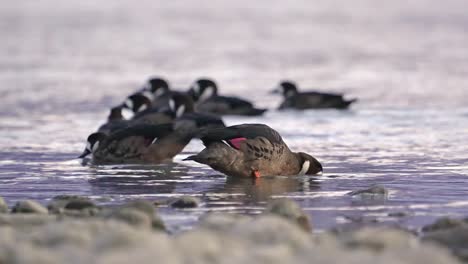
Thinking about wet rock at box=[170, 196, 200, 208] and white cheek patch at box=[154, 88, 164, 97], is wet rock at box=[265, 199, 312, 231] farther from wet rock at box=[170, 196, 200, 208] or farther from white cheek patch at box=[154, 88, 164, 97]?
white cheek patch at box=[154, 88, 164, 97]

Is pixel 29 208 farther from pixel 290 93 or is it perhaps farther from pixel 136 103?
pixel 290 93

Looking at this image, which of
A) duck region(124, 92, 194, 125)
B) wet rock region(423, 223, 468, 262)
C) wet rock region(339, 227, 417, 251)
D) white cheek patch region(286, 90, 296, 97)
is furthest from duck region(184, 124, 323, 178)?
white cheek patch region(286, 90, 296, 97)

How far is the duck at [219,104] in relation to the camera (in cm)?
2044

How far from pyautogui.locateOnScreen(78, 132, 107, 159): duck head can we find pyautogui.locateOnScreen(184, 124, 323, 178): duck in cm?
279

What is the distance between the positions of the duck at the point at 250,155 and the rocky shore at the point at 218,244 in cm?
392

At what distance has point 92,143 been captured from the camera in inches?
604

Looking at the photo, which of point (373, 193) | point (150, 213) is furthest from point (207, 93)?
point (150, 213)

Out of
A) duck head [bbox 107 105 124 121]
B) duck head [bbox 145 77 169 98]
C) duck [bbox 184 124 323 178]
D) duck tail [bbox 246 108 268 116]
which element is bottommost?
duck [bbox 184 124 323 178]

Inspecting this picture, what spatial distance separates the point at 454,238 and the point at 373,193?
116 inches

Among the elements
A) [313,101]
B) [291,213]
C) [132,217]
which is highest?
[313,101]

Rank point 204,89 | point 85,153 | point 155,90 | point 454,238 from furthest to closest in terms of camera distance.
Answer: point 155,90 → point 204,89 → point 85,153 → point 454,238

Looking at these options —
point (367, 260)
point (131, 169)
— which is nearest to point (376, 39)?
point (131, 169)

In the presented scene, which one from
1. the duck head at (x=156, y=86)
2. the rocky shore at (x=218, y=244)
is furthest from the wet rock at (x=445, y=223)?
the duck head at (x=156, y=86)

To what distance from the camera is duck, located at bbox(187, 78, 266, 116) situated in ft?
67.1
